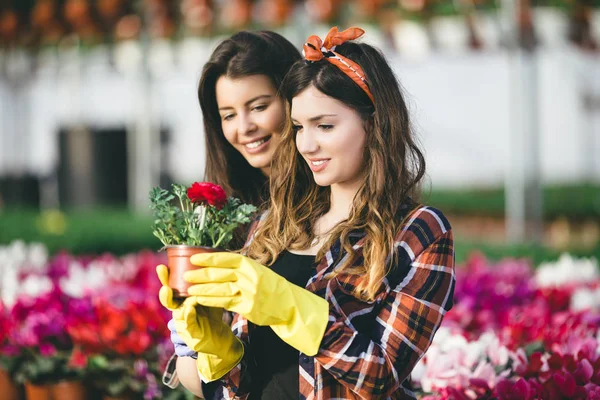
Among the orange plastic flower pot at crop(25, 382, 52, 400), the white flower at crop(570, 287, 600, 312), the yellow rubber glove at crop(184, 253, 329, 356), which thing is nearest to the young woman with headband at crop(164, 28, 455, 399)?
the yellow rubber glove at crop(184, 253, 329, 356)

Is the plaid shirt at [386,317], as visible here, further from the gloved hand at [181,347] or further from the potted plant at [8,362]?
the potted plant at [8,362]

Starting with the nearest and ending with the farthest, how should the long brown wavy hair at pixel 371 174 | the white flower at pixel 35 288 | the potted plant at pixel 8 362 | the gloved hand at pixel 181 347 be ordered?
the long brown wavy hair at pixel 371 174
the gloved hand at pixel 181 347
the potted plant at pixel 8 362
the white flower at pixel 35 288

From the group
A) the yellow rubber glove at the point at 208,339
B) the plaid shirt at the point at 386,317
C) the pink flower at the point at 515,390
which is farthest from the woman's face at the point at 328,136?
the pink flower at the point at 515,390

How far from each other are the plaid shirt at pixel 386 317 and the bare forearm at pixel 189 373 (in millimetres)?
347

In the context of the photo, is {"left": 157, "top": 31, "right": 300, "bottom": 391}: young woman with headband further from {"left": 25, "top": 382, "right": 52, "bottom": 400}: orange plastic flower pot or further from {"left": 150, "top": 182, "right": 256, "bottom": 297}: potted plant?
{"left": 25, "top": 382, "right": 52, "bottom": 400}: orange plastic flower pot

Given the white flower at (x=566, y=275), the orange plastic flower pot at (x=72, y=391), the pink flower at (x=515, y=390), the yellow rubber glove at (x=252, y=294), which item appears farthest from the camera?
the white flower at (x=566, y=275)

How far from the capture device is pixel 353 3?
731 cm

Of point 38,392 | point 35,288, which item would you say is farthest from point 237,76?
point 35,288

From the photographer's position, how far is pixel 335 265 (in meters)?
Answer: 1.95

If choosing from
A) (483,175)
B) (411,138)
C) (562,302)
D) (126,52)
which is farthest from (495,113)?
(411,138)

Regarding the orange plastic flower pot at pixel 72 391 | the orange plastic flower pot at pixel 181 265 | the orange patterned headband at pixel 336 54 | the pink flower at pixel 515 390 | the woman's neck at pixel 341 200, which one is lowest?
the orange plastic flower pot at pixel 72 391

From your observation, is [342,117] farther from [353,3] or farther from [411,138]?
[353,3]

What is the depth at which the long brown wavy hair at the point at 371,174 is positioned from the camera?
6.25 feet

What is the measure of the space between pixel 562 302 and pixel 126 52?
9.52 meters
